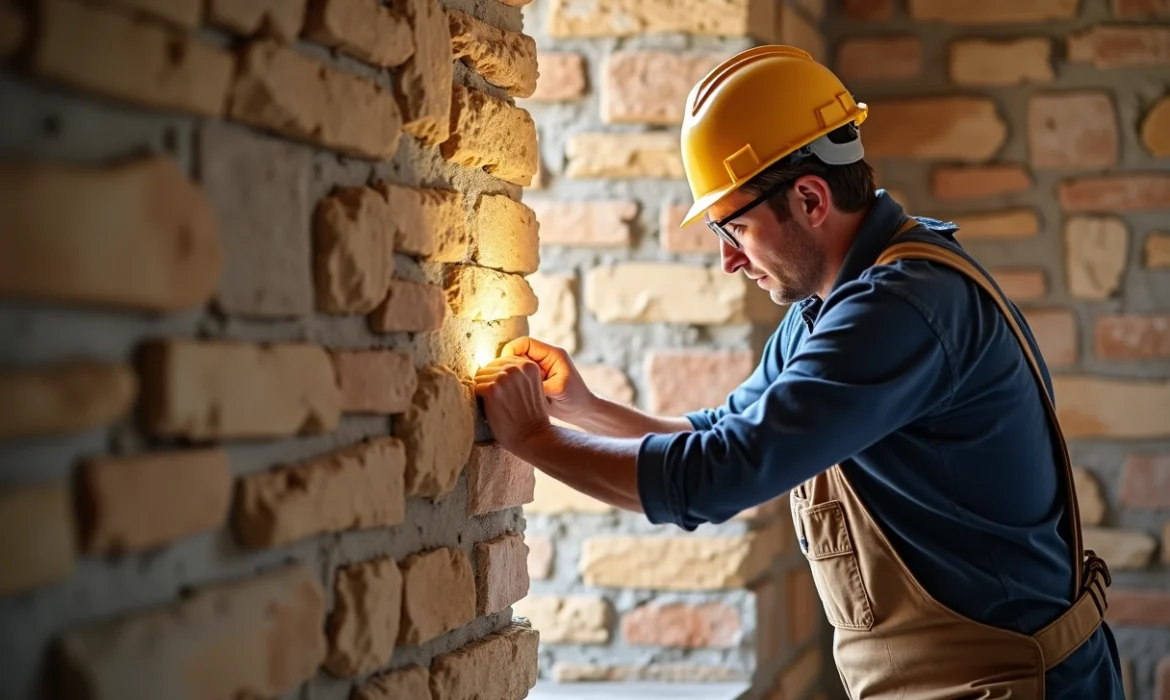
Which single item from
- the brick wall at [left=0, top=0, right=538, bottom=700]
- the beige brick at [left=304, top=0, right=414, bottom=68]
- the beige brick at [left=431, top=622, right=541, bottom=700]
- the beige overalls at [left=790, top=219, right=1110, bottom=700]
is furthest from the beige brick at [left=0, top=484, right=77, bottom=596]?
the beige overalls at [left=790, top=219, right=1110, bottom=700]

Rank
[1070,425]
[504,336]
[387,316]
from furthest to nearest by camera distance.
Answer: [1070,425] → [504,336] → [387,316]

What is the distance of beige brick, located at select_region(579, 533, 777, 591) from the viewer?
2568 millimetres

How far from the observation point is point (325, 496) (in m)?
1.18

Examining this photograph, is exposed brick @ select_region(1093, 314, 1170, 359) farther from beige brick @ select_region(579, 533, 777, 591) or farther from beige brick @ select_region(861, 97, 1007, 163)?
beige brick @ select_region(579, 533, 777, 591)

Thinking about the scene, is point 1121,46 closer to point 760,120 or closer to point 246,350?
point 760,120

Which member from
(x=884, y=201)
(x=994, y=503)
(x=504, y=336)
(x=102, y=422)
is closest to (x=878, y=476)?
(x=994, y=503)

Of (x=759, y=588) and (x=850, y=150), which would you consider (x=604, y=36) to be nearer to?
(x=850, y=150)

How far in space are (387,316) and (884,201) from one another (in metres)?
0.90

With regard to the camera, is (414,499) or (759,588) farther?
(759,588)

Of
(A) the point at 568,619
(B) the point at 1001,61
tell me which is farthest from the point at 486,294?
(B) the point at 1001,61

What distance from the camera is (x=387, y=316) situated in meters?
1.33

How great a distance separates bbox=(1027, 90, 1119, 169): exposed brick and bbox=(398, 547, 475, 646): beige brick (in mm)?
2234

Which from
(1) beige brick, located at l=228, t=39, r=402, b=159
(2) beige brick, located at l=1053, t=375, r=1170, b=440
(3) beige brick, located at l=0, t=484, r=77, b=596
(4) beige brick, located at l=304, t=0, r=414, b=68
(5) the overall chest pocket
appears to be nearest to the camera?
(3) beige brick, located at l=0, t=484, r=77, b=596

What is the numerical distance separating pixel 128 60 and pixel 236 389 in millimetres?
286
